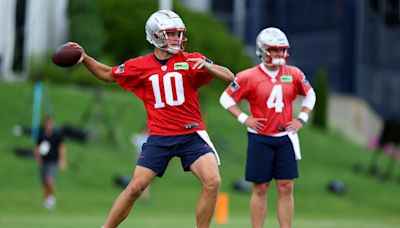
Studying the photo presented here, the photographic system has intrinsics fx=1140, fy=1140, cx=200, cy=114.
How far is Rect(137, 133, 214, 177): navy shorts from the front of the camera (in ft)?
34.9

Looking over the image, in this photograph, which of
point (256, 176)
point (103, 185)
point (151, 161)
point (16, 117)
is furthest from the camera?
point (16, 117)

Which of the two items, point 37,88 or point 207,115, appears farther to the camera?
point 207,115

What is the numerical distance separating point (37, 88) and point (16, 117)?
1203mm

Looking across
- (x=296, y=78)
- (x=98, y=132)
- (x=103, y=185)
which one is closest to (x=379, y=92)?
(x=98, y=132)

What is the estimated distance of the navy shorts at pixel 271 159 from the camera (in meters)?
12.0

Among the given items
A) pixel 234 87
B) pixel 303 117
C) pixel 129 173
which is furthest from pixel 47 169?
pixel 303 117

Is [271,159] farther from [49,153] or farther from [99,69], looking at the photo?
[49,153]

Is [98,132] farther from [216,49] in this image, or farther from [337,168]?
[216,49]

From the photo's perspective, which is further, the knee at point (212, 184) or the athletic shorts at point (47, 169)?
the athletic shorts at point (47, 169)

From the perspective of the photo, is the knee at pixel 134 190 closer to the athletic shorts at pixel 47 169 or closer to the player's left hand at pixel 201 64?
the player's left hand at pixel 201 64

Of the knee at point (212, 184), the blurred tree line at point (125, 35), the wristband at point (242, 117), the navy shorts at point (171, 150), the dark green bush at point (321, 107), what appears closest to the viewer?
the knee at point (212, 184)

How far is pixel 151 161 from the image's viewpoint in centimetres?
1062

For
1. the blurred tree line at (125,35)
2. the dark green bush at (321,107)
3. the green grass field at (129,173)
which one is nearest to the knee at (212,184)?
the green grass field at (129,173)

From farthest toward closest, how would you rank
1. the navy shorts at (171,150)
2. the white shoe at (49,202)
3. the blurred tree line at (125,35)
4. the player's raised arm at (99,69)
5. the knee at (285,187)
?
1. the blurred tree line at (125,35)
2. the white shoe at (49,202)
3. the knee at (285,187)
4. the player's raised arm at (99,69)
5. the navy shorts at (171,150)
